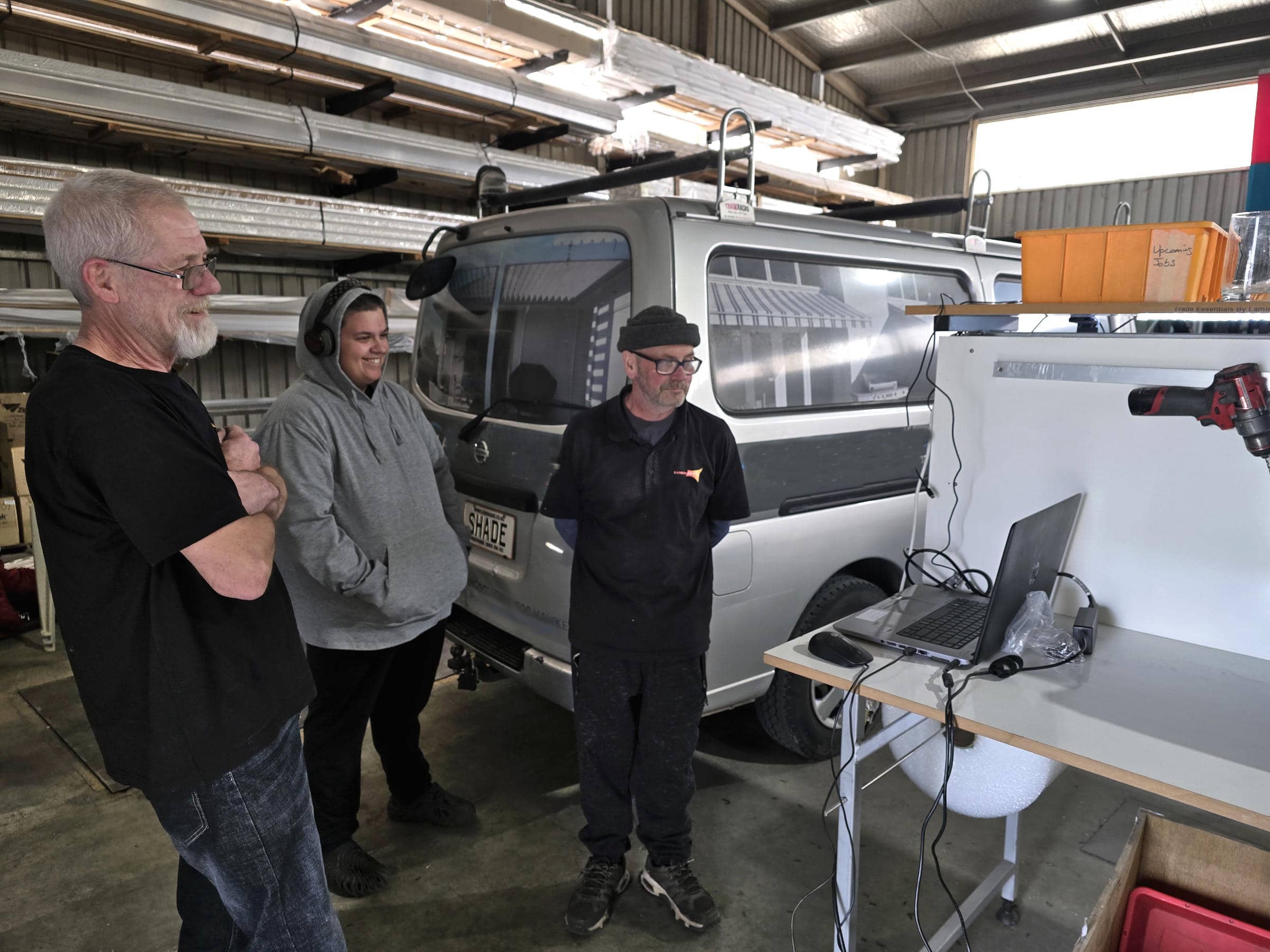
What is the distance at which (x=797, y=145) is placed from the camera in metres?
7.69

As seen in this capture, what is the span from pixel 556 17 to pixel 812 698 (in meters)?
6.57

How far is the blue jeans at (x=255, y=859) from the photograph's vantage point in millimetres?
1427

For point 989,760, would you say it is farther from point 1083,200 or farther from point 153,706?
point 1083,200

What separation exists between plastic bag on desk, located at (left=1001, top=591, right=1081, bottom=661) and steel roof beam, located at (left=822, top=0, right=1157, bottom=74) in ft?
28.2

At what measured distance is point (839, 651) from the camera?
6.15 ft

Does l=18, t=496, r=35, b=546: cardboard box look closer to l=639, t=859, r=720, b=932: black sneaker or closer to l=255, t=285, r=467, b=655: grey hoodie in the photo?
l=255, t=285, r=467, b=655: grey hoodie

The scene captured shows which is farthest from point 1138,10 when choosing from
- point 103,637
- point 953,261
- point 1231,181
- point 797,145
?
point 103,637

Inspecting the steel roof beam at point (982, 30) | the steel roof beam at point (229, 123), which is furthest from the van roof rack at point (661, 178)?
the steel roof beam at point (982, 30)

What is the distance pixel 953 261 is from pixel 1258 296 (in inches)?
63.3

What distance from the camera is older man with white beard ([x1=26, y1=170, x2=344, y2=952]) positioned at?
4.09ft

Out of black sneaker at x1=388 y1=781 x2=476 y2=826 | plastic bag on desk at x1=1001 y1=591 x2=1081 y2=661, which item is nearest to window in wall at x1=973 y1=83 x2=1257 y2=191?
plastic bag on desk at x1=1001 y1=591 x2=1081 y2=661

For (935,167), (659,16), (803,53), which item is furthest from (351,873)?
(935,167)

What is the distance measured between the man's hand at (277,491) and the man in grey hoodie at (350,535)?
0.58 metres

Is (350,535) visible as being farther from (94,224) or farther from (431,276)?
(431,276)
